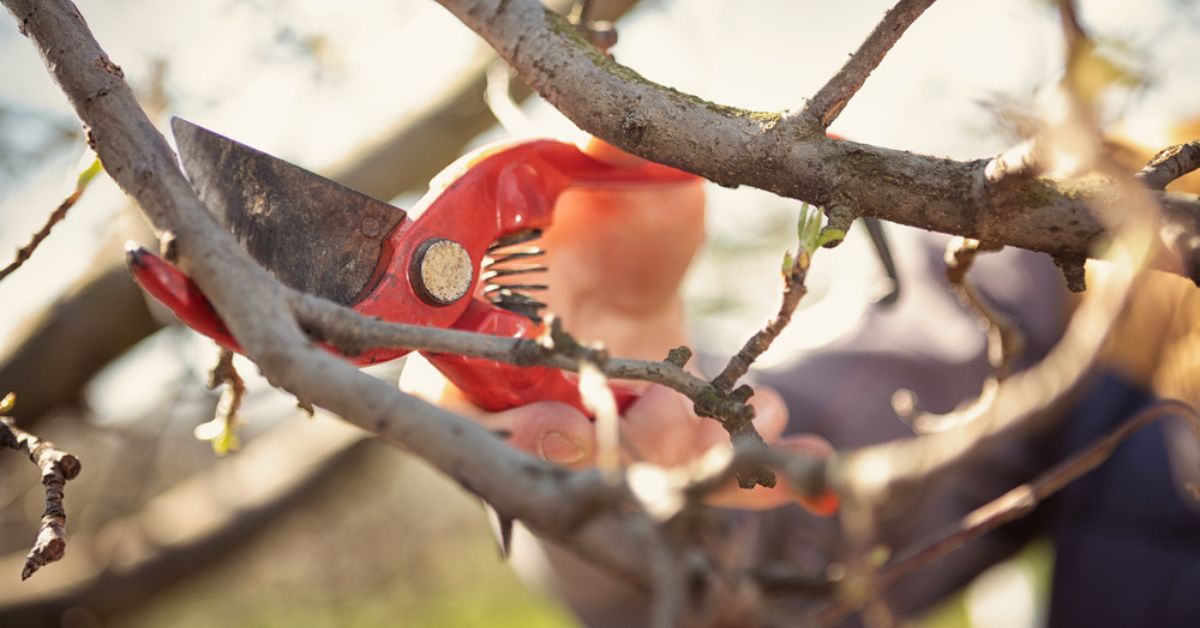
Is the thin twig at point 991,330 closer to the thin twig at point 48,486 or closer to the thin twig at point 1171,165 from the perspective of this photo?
the thin twig at point 1171,165

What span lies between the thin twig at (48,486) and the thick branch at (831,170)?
37 cm

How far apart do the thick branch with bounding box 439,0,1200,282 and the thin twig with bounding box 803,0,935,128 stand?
0.04 ft

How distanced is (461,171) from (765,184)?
0.84 feet

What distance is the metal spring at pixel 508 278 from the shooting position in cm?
76

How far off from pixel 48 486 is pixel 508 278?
0.36 meters

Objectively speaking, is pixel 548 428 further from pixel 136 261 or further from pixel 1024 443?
pixel 1024 443

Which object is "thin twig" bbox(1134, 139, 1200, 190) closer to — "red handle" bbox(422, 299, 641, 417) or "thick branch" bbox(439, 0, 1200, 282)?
"thick branch" bbox(439, 0, 1200, 282)

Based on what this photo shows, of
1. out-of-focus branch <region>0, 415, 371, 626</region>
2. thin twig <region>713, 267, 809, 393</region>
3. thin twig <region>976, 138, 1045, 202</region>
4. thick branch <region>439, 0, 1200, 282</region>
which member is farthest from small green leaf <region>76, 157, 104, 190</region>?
out-of-focus branch <region>0, 415, 371, 626</region>

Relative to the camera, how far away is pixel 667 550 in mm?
356

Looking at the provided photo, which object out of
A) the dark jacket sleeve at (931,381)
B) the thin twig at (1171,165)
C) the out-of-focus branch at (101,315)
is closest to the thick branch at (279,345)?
the thin twig at (1171,165)

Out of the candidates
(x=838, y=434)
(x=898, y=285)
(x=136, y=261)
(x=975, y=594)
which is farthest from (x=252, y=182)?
(x=975, y=594)

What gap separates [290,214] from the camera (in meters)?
0.63

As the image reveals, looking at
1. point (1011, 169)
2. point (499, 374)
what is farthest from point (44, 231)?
point (1011, 169)

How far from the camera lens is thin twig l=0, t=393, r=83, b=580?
52 cm
